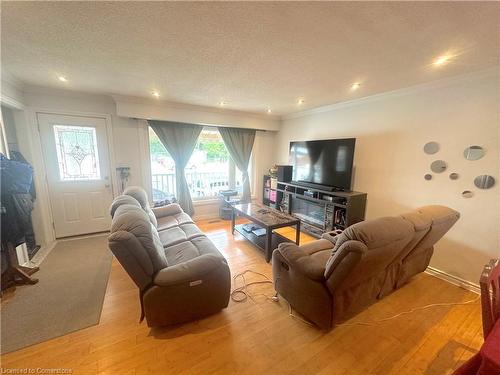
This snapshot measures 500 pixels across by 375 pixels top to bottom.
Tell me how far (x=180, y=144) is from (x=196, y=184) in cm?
95

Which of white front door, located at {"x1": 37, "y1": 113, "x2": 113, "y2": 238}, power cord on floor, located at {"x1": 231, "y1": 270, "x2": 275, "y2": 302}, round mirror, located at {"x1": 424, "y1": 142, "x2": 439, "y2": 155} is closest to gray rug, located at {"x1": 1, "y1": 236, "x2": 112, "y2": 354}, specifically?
white front door, located at {"x1": 37, "y1": 113, "x2": 113, "y2": 238}

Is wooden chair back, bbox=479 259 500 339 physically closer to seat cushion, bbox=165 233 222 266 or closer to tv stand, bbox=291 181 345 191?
seat cushion, bbox=165 233 222 266

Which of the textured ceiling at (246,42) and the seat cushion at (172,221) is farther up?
the textured ceiling at (246,42)

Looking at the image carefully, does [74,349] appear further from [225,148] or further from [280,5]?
[225,148]

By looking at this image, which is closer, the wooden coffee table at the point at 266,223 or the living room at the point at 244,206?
the living room at the point at 244,206

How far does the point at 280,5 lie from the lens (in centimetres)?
119

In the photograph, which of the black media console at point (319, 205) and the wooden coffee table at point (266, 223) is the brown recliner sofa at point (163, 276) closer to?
the wooden coffee table at point (266, 223)

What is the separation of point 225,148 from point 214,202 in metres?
1.21

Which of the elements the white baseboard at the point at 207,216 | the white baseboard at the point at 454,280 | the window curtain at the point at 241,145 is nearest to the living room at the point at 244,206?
the white baseboard at the point at 454,280

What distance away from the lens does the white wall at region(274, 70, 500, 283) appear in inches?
81.6

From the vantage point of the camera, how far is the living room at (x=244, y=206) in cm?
137

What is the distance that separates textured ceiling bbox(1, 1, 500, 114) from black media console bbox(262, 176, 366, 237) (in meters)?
1.55

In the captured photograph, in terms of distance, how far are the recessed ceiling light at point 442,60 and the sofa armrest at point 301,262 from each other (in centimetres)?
209

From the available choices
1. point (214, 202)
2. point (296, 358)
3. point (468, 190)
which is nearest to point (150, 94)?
point (214, 202)
